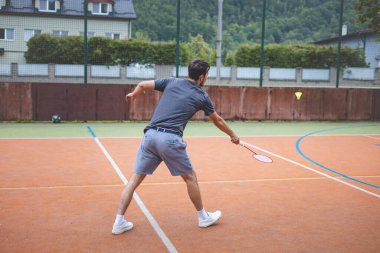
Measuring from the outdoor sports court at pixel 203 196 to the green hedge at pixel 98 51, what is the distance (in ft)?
32.7

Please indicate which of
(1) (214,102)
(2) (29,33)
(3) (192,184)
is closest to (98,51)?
(2) (29,33)

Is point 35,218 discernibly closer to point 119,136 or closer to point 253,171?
point 253,171

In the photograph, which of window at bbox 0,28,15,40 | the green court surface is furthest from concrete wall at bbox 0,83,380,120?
window at bbox 0,28,15,40

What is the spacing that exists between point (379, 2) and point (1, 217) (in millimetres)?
21000

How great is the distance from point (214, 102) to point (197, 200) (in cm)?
1351

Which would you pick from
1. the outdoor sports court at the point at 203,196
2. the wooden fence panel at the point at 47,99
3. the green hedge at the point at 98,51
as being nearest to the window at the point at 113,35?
the green hedge at the point at 98,51

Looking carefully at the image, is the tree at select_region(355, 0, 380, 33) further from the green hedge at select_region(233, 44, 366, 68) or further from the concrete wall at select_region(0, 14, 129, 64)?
the green hedge at select_region(233, 44, 366, 68)

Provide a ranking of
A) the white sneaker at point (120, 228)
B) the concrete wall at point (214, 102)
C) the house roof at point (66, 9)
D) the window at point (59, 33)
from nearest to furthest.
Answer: the white sneaker at point (120, 228) → the concrete wall at point (214, 102) → the house roof at point (66, 9) → the window at point (59, 33)

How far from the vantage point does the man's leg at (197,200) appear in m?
5.53

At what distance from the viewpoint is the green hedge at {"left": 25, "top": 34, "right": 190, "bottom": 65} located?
22.5 meters

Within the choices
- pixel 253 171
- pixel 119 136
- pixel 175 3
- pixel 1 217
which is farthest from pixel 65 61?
pixel 1 217

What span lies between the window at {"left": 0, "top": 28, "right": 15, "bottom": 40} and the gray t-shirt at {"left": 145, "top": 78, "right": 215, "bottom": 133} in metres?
16.2

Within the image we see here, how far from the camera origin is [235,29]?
4150cm

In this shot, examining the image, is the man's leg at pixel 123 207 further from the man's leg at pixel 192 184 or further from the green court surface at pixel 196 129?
the green court surface at pixel 196 129
